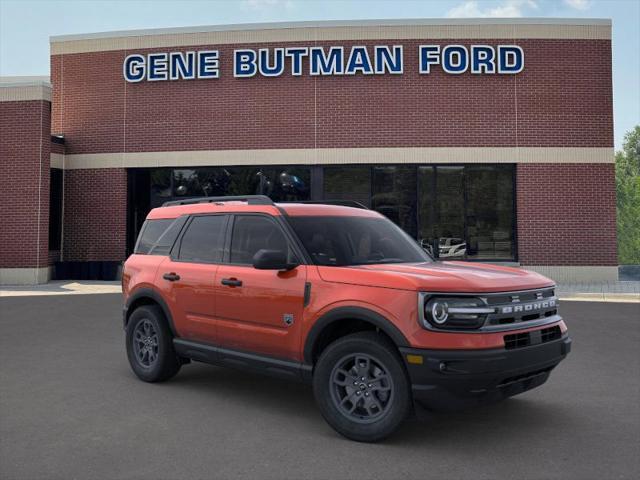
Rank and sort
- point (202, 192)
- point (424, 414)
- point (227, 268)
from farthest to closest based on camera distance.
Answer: point (202, 192)
point (227, 268)
point (424, 414)

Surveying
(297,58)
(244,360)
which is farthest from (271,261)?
(297,58)

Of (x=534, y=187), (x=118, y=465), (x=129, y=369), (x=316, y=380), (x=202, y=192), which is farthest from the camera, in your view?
(x=202, y=192)

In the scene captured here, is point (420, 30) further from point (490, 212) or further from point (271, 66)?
point (490, 212)

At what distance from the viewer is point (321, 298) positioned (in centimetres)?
482

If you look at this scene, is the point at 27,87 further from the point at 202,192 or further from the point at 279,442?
the point at 279,442

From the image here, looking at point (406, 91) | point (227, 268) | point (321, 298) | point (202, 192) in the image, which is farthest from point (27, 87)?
point (321, 298)

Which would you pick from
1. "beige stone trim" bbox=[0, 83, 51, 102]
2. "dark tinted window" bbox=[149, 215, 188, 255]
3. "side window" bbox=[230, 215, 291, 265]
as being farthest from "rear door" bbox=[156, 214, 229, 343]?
"beige stone trim" bbox=[0, 83, 51, 102]

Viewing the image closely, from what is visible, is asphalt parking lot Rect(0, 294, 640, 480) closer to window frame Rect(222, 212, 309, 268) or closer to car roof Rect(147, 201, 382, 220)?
window frame Rect(222, 212, 309, 268)

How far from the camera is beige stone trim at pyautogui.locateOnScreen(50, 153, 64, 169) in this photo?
64.9 feet

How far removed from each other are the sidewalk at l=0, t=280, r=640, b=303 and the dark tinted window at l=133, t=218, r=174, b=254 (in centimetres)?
1004

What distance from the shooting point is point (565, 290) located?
1625cm

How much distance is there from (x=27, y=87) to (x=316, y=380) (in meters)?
17.8

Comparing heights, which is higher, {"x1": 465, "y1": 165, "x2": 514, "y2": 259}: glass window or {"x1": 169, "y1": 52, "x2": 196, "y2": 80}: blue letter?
{"x1": 169, "y1": 52, "x2": 196, "y2": 80}: blue letter

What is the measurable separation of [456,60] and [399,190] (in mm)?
4545
